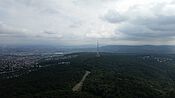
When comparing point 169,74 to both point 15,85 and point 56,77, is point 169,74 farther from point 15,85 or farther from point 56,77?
point 15,85

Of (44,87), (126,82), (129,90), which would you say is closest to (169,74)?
(126,82)

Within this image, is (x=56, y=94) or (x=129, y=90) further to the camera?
(x=129, y=90)

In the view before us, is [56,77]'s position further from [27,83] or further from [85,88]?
[85,88]

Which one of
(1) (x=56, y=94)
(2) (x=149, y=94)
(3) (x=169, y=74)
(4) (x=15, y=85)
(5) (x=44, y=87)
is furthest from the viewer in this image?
(3) (x=169, y=74)

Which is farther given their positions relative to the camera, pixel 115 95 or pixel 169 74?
pixel 169 74

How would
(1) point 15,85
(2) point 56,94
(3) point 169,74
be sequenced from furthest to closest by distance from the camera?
(3) point 169,74, (1) point 15,85, (2) point 56,94

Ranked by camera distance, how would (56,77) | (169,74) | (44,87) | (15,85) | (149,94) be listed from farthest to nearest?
(169,74), (56,77), (15,85), (44,87), (149,94)

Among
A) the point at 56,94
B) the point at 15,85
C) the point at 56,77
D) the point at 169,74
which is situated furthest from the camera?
the point at 169,74

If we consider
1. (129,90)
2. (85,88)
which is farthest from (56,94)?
(129,90)
